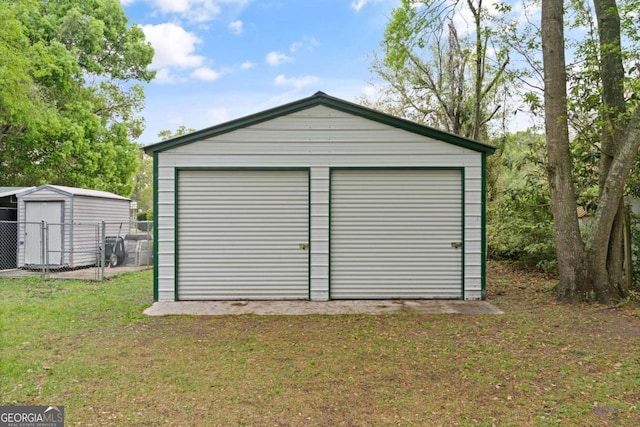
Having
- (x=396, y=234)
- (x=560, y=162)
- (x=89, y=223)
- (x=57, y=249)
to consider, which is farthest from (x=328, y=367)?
(x=57, y=249)

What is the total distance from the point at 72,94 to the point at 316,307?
1601cm

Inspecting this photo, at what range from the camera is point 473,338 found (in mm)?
4789

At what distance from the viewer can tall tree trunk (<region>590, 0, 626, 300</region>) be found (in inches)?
244

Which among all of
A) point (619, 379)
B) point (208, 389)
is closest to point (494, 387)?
point (619, 379)

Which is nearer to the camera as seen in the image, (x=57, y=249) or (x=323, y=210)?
(x=323, y=210)

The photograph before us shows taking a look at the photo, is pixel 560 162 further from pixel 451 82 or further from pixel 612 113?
pixel 451 82

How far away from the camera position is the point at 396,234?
6934 millimetres

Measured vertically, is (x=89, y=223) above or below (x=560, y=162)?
below

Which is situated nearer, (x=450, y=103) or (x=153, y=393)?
(x=153, y=393)

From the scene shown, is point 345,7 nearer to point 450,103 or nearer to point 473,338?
point 450,103

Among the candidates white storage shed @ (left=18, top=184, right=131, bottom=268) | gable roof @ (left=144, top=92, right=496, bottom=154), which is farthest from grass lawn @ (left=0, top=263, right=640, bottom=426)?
white storage shed @ (left=18, top=184, right=131, bottom=268)

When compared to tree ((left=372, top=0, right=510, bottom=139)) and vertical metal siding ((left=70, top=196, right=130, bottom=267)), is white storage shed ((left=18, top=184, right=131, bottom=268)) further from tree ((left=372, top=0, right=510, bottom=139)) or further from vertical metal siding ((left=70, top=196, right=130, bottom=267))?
tree ((left=372, top=0, right=510, bottom=139))

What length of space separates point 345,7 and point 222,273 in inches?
352

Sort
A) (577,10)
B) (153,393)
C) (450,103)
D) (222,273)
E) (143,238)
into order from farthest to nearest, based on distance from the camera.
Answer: (450,103) < (143,238) < (577,10) < (222,273) < (153,393)
